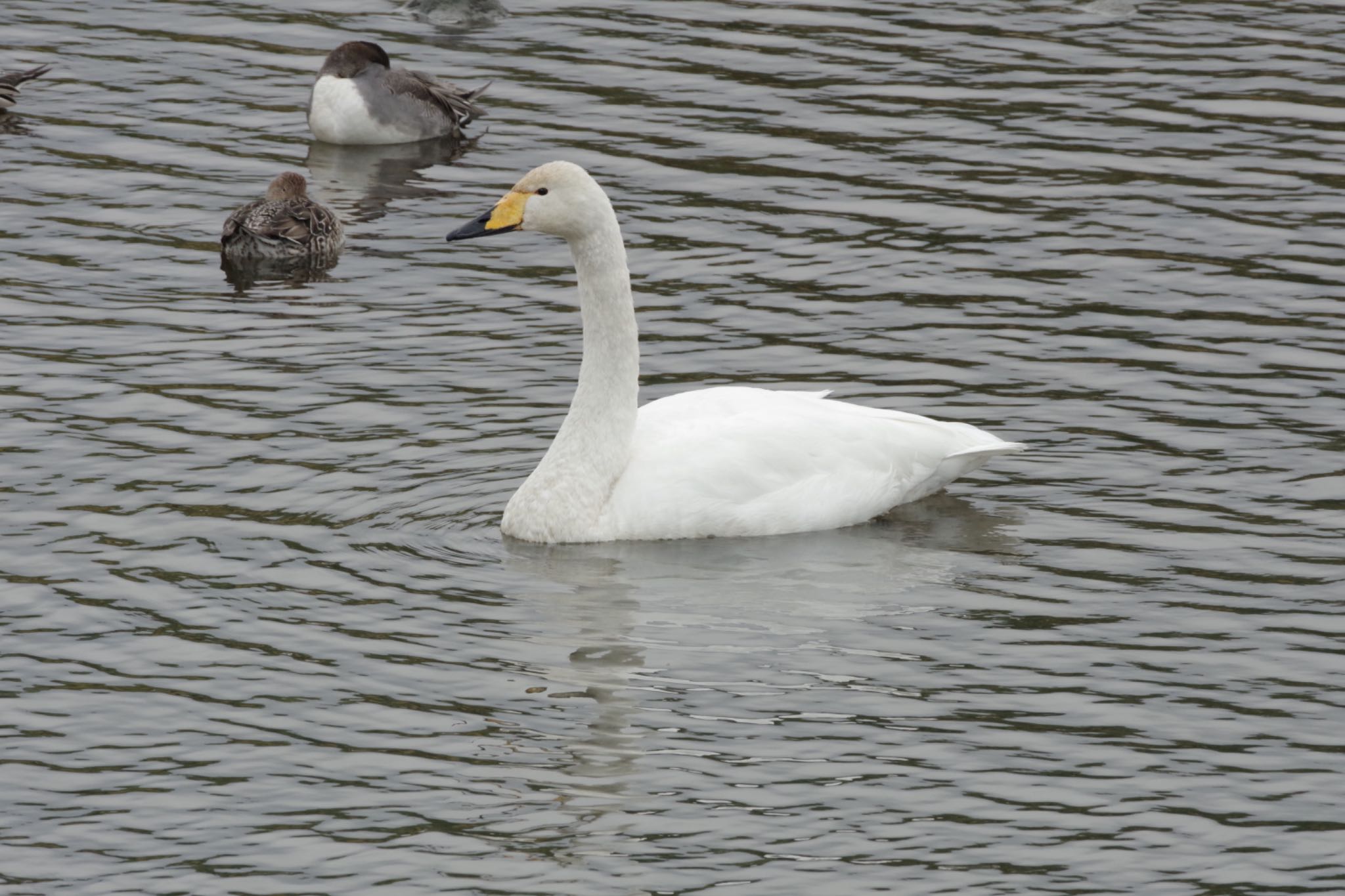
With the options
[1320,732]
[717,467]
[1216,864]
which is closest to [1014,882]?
[1216,864]

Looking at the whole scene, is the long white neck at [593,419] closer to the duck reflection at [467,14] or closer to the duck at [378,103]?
the duck at [378,103]

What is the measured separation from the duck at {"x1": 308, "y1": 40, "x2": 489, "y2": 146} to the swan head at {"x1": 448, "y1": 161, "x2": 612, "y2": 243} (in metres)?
8.87

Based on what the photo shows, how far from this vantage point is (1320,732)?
10.3m

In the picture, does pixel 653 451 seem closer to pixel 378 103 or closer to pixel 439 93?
pixel 378 103

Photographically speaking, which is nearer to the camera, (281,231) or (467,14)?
(281,231)

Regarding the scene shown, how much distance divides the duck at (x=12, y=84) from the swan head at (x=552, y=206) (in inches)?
408

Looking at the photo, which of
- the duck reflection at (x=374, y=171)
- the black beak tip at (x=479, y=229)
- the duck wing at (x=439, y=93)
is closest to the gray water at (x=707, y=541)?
the duck reflection at (x=374, y=171)

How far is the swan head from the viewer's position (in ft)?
42.8

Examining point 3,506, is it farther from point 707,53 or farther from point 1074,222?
point 707,53

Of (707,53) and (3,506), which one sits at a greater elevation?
(707,53)

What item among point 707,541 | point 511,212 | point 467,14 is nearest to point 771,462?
point 707,541

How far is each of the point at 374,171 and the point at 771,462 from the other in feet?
30.8

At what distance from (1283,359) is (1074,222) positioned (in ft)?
11.3

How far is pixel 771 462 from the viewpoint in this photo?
13.3 metres
